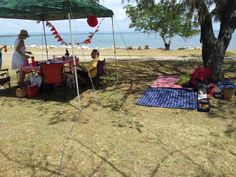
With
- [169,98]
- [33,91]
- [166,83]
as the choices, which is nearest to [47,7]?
[33,91]

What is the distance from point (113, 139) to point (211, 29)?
4.49 m

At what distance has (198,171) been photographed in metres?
3.50

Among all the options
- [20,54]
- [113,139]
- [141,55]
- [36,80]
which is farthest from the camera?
[141,55]

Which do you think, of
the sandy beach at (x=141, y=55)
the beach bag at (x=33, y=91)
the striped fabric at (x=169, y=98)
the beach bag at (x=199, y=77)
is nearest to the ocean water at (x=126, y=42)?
the sandy beach at (x=141, y=55)

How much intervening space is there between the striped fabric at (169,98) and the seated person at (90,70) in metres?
1.29

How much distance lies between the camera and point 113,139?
14.2 feet

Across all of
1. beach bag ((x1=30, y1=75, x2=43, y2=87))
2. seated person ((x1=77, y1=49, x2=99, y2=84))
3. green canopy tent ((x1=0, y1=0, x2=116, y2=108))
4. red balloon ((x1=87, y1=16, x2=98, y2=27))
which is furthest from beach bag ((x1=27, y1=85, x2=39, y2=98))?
red balloon ((x1=87, y1=16, x2=98, y2=27))

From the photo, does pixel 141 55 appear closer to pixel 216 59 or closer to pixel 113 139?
pixel 216 59

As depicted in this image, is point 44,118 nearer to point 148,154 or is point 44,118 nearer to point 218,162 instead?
point 148,154

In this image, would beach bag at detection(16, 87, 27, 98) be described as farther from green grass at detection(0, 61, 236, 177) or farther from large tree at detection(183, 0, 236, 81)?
large tree at detection(183, 0, 236, 81)

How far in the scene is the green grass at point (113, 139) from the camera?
3.58 metres

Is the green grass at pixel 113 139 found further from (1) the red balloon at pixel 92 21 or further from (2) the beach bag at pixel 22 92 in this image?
(1) the red balloon at pixel 92 21

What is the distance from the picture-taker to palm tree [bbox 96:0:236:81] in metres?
7.20

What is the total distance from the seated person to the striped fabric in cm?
129
